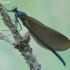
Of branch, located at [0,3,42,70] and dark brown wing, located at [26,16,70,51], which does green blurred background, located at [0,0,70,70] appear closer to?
dark brown wing, located at [26,16,70,51]

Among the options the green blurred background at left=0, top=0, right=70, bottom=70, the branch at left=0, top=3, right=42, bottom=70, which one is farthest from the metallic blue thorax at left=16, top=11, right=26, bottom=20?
the green blurred background at left=0, top=0, right=70, bottom=70

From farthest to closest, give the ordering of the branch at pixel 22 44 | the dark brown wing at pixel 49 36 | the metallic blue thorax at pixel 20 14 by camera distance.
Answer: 1. the metallic blue thorax at pixel 20 14
2. the dark brown wing at pixel 49 36
3. the branch at pixel 22 44

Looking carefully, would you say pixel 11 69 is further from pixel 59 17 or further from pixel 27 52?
pixel 27 52

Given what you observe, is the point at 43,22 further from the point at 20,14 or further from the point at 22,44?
the point at 22,44

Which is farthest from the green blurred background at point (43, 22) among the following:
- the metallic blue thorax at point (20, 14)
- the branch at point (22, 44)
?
the branch at point (22, 44)

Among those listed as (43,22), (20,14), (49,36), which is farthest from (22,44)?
(43,22)

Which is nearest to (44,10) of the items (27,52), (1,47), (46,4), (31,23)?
(46,4)

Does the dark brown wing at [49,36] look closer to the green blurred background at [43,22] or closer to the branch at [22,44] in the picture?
the branch at [22,44]
